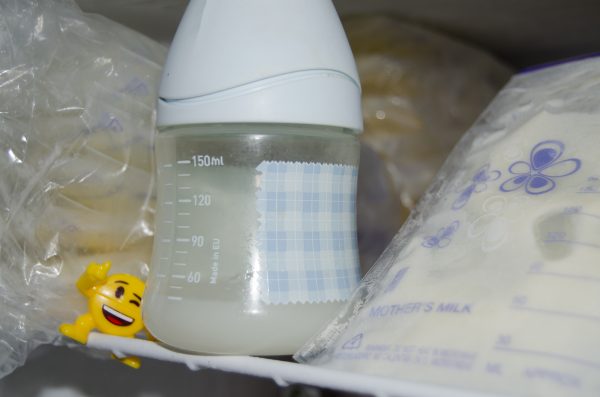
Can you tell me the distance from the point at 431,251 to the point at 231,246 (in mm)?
160

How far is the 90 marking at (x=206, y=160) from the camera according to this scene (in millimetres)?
564

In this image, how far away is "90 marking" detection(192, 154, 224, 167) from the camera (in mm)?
564

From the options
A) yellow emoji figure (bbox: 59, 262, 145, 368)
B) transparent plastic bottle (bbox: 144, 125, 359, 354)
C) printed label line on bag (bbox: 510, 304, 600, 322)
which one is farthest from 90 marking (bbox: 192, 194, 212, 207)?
printed label line on bag (bbox: 510, 304, 600, 322)

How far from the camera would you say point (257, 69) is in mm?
546

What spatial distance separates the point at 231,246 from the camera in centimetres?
56

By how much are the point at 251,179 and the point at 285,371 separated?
6.2 inches

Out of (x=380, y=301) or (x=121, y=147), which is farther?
(x=121, y=147)

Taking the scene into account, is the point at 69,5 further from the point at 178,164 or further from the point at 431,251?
the point at 431,251

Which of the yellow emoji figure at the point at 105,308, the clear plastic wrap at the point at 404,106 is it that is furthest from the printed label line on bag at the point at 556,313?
the clear plastic wrap at the point at 404,106

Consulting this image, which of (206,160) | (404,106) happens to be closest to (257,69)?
(206,160)

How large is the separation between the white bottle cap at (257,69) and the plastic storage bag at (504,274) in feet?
0.42

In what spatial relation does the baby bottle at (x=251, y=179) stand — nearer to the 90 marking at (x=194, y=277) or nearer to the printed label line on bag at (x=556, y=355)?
the 90 marking at (x=194, y=277)

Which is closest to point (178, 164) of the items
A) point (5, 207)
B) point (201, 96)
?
point (201, 96)

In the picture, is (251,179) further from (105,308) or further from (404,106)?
(404,106)
